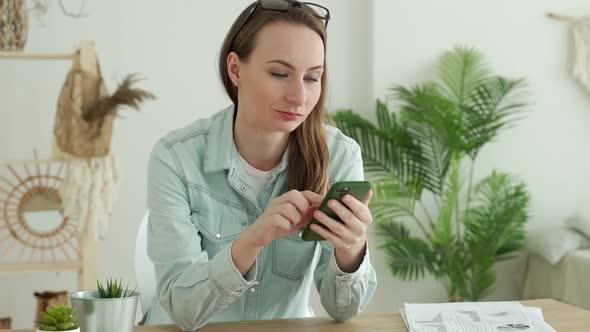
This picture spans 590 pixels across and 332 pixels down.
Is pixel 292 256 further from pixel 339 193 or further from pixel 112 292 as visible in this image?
pixel 112 292

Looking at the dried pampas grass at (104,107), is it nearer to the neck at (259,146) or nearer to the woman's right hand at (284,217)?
the neck at (259,146)

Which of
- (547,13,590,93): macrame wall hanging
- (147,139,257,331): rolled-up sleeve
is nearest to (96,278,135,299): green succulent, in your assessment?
(147,139,257,331): rolled-up sleeve

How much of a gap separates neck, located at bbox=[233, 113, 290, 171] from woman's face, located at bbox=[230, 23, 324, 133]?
0.34 feet

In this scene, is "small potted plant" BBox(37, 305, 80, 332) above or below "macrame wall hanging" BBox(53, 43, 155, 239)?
below

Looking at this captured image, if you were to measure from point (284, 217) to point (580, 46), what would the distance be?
356 cm

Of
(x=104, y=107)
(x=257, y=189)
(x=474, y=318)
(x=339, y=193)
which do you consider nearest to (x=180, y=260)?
(x=257, y=189)

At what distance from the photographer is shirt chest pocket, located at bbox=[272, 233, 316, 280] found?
181 cm

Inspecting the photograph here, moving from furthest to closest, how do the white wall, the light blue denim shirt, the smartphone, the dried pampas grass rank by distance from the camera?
the white wall
the dried pampas grass
the light blue denim shirt
the smartphone

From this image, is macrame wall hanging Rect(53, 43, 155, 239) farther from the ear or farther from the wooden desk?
the wooden desk

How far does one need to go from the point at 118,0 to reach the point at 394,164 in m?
1.65

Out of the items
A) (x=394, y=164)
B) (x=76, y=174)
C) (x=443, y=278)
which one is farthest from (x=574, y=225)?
(x=76, y=174)

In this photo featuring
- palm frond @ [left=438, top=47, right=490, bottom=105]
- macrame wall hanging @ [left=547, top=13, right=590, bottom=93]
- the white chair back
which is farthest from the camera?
macrame wall hanging @ [left=547, top=13, right=590, bottom=93]

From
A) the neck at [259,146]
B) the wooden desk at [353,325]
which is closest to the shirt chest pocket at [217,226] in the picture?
the neck at [259,146]

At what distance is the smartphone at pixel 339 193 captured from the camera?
142 centimetres
